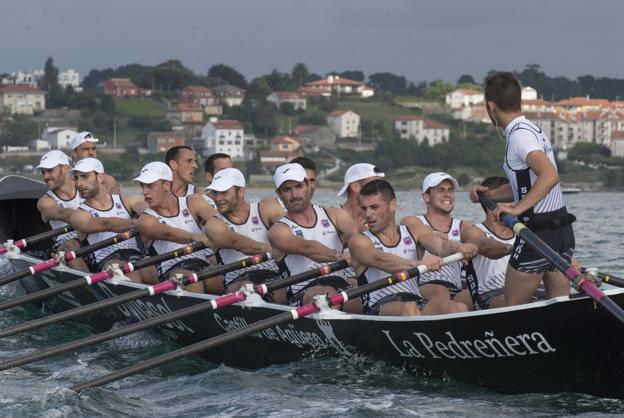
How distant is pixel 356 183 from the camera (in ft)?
33.8

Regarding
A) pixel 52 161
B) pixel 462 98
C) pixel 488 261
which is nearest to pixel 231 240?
pixel 488 261

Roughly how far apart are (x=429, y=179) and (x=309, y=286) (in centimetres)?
140

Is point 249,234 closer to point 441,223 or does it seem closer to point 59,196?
point 441,223

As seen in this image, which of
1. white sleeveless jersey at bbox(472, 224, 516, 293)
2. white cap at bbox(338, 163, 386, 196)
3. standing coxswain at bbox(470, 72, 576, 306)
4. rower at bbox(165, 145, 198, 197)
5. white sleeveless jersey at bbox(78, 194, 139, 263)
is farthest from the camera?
white sleeveless jersey at bbox(78, 194, 139, 263)

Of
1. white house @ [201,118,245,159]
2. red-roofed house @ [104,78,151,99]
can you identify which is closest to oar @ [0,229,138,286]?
white house @ [201,118,245,159]

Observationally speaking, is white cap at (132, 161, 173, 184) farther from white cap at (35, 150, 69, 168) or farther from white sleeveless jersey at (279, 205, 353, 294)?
white cap at (35, 150, 69, 168)

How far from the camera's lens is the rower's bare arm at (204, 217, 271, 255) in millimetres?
10328

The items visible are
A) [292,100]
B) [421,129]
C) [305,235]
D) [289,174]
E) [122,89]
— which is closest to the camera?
[289,174]

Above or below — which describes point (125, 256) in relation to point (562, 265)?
below

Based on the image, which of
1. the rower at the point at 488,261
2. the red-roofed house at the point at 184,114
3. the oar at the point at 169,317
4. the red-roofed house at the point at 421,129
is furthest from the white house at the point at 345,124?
the rower at the point at 488,261

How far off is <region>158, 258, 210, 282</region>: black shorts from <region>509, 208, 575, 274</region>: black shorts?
14.6ft

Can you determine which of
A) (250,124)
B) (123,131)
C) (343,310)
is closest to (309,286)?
(343,310)

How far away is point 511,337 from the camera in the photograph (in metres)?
7.75

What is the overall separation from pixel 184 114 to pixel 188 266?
425 feet
